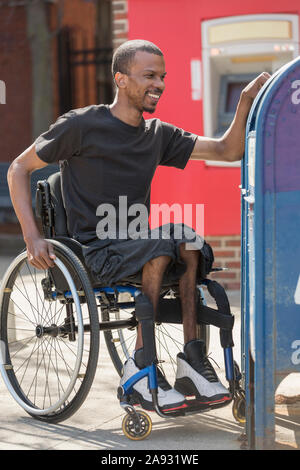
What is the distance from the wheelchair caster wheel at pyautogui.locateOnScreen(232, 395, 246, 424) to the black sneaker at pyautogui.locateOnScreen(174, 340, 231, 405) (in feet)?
0.54

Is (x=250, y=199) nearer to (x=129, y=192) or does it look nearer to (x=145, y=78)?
(x=129, y=192)

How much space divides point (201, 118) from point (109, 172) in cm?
359

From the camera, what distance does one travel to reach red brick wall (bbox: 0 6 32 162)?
12.5 meters

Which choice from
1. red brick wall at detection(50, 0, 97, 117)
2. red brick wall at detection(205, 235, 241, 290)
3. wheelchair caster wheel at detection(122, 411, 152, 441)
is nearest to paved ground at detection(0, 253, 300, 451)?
wheelchair caster wheel at detection(122, 411, 152, 441)

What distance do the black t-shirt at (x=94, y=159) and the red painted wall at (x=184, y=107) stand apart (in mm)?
3350

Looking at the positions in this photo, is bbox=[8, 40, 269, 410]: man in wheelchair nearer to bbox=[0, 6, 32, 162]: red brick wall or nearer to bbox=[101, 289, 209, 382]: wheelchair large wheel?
bbox=[101, 289, 209, 382]: wheelchair large wheel

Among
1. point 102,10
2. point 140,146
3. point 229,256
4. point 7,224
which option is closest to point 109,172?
point 140,146

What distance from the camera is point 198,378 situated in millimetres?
3746

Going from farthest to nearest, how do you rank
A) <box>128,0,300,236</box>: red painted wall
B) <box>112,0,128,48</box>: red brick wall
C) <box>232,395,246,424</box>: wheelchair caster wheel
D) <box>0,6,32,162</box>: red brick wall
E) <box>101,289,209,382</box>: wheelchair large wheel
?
1. <box>0,6,32,162</box>: red brick wall
2. <box>112,0,128,48</box>: red brick wall
3. <box>128,0,300,236</box>: red painted wall
4. <box>101,289,209,382</box>: wheelchair large wheel
5. <box>232,395,246,424</box>: wheelchair caster wheel

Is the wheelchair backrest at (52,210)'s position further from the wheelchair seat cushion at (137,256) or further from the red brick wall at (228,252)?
the red brick wall at (228,252)

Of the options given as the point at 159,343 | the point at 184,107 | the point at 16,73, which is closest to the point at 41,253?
the point at 159,343

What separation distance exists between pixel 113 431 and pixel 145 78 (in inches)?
63.6
